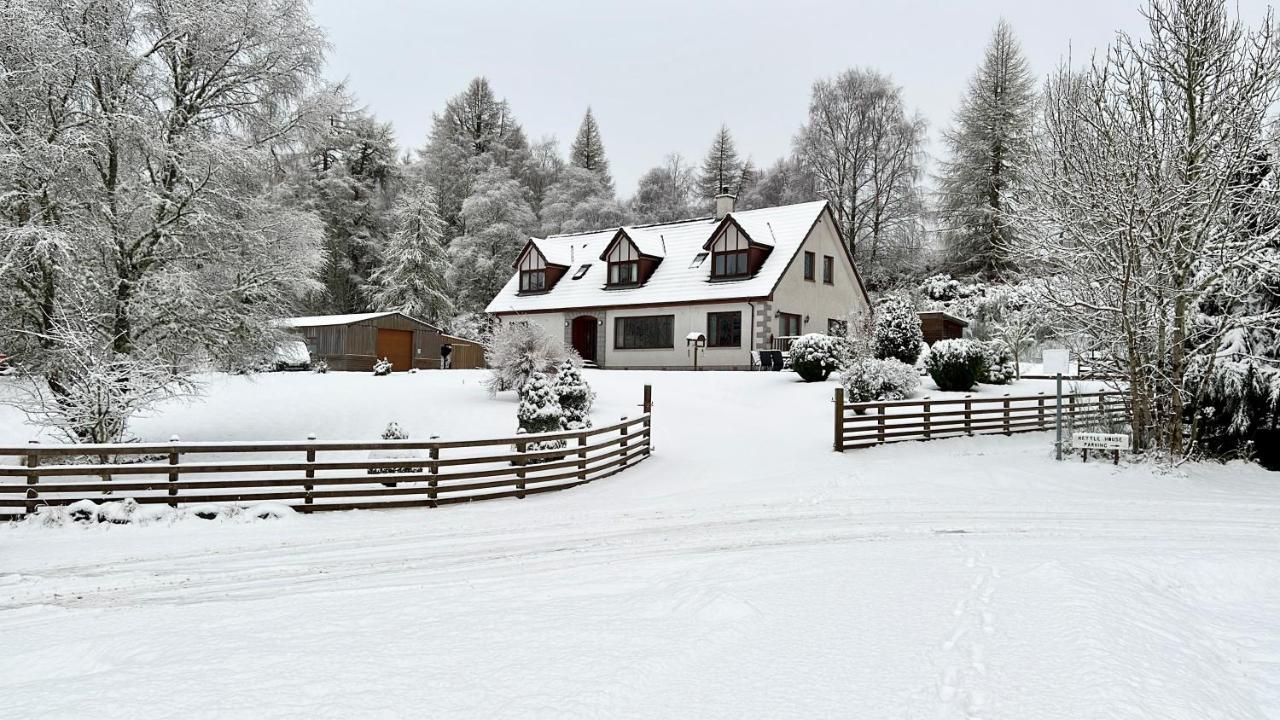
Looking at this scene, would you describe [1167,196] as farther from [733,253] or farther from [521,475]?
[733,253]

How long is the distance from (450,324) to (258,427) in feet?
82.5

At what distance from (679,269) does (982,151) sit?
17.9 m

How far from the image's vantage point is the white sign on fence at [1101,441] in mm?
13156

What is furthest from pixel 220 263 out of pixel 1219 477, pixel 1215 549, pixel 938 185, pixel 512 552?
pixel 938 185

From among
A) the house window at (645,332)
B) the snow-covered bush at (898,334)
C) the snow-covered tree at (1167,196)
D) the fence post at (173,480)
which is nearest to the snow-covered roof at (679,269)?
the house window at (645,332)

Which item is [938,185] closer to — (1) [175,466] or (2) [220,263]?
(2) [220,263]

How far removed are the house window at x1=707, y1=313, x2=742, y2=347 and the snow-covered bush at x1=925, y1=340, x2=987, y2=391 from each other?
28.9 ft

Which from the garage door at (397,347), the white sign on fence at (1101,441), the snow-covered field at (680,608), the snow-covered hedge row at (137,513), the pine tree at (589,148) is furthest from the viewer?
the pine tree at (589,148)

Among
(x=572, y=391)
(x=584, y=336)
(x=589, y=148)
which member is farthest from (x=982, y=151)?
(x=572, y=391)

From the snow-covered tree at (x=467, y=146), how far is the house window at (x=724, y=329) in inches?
961

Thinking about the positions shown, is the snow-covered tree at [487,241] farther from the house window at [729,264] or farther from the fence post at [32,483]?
the fence post at [32,483]

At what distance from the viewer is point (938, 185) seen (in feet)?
133

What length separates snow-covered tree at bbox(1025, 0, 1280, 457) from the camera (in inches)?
502

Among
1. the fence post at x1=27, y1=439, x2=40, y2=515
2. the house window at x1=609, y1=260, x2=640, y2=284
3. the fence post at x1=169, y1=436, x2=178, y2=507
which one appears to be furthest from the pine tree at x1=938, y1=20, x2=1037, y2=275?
the fence post at x1=27, y1=439, x2=40, y2=515
